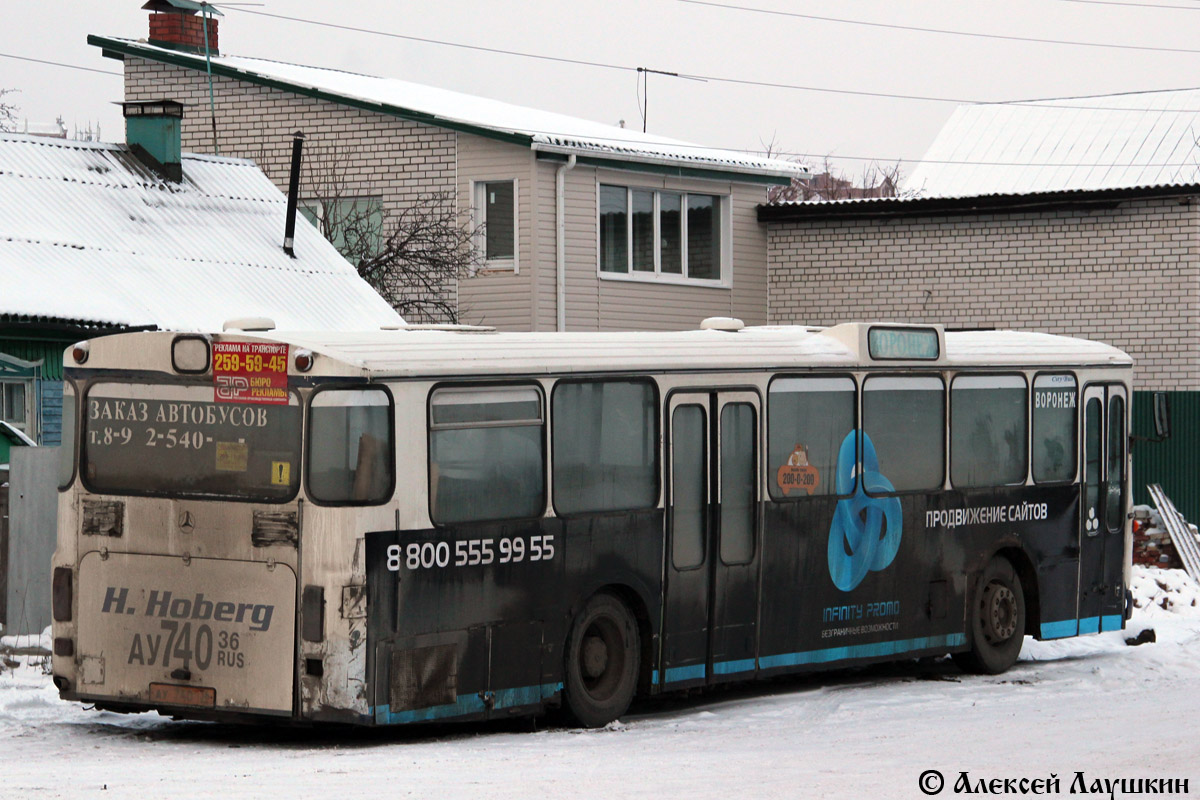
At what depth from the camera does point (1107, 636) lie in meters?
17.6

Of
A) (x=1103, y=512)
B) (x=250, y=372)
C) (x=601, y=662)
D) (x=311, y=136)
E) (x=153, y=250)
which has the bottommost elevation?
(x=601, y=662)

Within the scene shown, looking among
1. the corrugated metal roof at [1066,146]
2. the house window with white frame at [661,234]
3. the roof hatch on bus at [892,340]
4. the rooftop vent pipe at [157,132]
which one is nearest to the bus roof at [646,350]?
the roof hatch on bus at [892,340]

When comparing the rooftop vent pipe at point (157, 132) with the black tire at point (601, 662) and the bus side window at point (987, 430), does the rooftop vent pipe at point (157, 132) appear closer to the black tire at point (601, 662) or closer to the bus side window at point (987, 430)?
the bus side window at point (987, 430)

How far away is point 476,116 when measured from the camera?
2892cm

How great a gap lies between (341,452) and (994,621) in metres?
7.15

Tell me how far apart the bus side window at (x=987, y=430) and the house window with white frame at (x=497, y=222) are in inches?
519

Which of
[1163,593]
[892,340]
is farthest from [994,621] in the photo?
[1163,593]

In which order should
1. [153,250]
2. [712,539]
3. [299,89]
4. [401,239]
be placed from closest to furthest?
1. [712,539]
2. [153,250]
3. [401,239]
4. [299,89]

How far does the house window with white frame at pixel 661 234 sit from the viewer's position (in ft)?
94.4

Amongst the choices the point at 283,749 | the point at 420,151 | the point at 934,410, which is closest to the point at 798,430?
the point at 934,410

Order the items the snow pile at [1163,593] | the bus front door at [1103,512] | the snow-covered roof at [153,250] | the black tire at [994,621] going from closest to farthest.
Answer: the black tire at [994,621] → the bus front door at [1103,512] → the snow-covered roof at [153,250] → the snow pile at [1163,593]

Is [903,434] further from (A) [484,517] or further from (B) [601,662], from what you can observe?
(A) [484,517]

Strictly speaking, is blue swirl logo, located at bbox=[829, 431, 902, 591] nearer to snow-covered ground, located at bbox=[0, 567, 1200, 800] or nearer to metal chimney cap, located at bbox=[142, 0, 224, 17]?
snow-covered ground, located at bbox=[0, 567, 1200, 800]

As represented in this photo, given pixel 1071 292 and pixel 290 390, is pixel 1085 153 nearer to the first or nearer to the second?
pixel 1071 292
